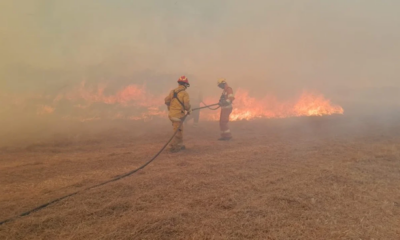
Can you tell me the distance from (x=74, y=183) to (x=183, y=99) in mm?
3847

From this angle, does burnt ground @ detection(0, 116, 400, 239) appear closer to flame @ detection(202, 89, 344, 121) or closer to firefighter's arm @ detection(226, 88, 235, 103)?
firefighter's arm @ detection(226, 88, 235, 103)

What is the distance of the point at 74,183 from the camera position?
512 centimetres

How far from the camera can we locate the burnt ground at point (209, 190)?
11.0 ft

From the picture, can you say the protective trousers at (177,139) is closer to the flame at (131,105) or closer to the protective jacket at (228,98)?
the protective jacket at (228,98)

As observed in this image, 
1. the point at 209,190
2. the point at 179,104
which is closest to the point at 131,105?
the point at 179,104

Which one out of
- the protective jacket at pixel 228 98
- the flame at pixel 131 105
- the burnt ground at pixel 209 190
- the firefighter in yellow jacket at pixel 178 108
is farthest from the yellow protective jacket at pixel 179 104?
the flame at pixel 131 105

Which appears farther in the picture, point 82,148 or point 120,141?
point 120,141

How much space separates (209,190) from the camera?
4656 millimetres

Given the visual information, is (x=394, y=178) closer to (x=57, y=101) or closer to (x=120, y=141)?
(x=120, y=141)

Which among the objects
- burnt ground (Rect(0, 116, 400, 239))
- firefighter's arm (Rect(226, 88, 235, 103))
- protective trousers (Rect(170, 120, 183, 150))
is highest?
firefighter's arm (Rect(226, 88, 235, 103))

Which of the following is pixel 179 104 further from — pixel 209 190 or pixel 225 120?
pixel 209 190

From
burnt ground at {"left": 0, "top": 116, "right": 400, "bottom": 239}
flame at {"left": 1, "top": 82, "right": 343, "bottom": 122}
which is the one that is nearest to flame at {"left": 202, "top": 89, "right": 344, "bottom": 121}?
flame at {"left": 1, "top": 82, "right": 343, "bottom": 122}

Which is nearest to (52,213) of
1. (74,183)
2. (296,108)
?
(74,183)

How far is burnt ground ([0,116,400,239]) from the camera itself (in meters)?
3.34
